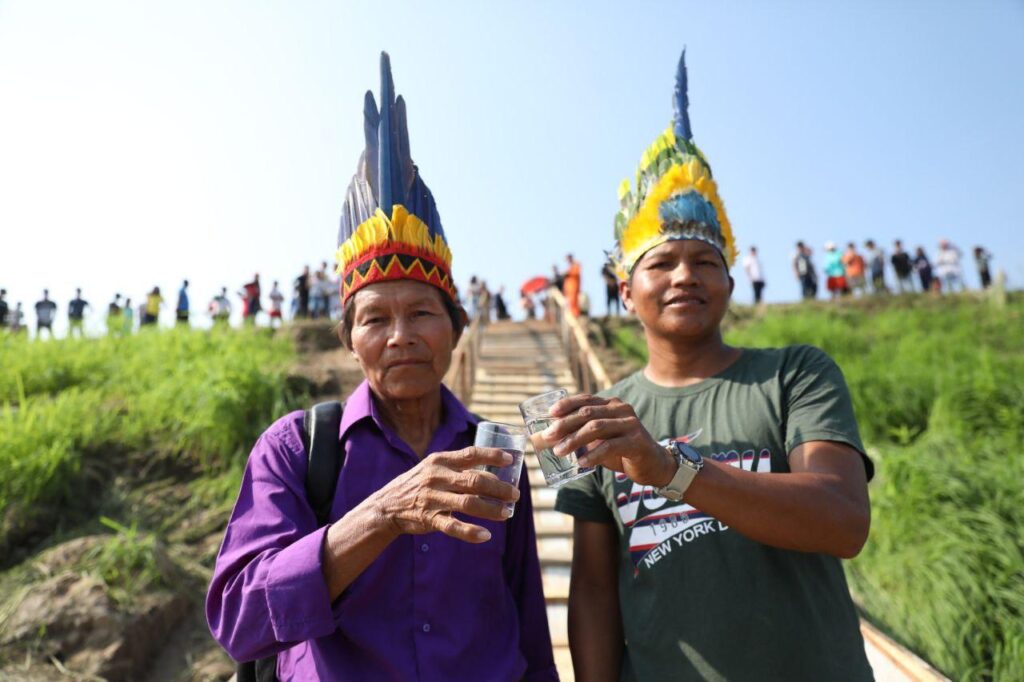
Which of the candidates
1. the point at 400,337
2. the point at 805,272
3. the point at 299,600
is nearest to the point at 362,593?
the point at 299,600

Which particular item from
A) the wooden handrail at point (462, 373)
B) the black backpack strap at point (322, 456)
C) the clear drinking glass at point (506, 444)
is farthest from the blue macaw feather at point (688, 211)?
the wooden handrail at point (462, 373)

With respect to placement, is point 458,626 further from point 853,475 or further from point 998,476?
point 998,476

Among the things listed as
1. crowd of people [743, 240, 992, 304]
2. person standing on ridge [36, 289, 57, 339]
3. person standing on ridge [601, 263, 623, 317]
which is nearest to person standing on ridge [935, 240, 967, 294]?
crowd of people [743, 240, 992, 304]

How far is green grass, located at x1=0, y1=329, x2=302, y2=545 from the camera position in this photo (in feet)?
20.6

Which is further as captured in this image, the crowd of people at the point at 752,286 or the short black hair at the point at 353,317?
the crowd of people at the point at 752,286

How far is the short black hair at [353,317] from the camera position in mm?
1909

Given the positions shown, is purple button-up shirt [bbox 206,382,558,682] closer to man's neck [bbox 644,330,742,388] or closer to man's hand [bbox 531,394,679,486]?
man's hand [bbox 531,394,679,486]

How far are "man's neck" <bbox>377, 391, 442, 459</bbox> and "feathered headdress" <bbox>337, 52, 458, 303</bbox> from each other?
0.34m

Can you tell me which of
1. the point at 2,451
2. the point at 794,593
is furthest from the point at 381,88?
the point at 2,451

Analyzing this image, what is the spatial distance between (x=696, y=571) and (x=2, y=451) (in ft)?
22.8

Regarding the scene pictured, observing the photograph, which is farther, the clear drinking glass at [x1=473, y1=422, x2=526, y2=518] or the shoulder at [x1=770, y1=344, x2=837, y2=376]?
the shoulder at [x1=770, y1=344, x2=837, y2=376]

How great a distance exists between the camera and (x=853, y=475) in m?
1.66

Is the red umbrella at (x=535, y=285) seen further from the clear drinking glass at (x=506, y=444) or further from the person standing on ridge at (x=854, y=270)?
the clear drinking glass at (x=506, y=444)

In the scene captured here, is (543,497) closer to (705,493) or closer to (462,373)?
(462,373)
